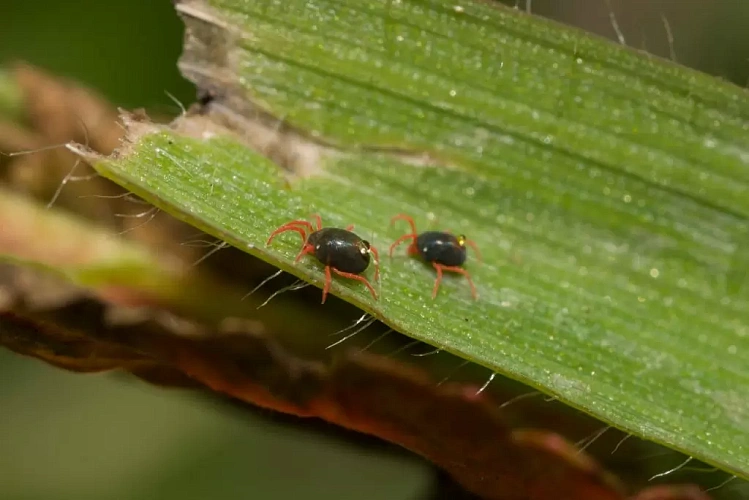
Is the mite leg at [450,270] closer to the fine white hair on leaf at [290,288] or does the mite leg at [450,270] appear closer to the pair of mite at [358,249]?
the pair of mite at [358,249]

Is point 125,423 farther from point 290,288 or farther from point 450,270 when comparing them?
point 450,270

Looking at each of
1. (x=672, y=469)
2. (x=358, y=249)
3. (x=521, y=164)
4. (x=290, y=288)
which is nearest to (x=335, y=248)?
(x=358, y=249)

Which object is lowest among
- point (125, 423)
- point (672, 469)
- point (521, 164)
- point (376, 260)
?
point (125, 423)

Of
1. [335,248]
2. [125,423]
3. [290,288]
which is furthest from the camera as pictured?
[125,423]

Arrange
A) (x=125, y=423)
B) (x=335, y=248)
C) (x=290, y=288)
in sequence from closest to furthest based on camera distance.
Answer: (x=335, y=248) < (x=290, y=288) < (x=125, y=423)

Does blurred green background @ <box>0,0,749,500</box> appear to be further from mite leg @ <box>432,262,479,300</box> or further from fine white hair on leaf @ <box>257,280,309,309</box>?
mite leg @ <box>432,262,479,300</box>

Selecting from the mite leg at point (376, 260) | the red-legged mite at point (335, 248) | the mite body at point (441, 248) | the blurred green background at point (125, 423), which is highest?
the mite body at point (441, 248)

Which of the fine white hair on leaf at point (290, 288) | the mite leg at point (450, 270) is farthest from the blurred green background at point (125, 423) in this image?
the mite leg at point (450, 270)

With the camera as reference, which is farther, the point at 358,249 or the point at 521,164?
the point at 521,164
